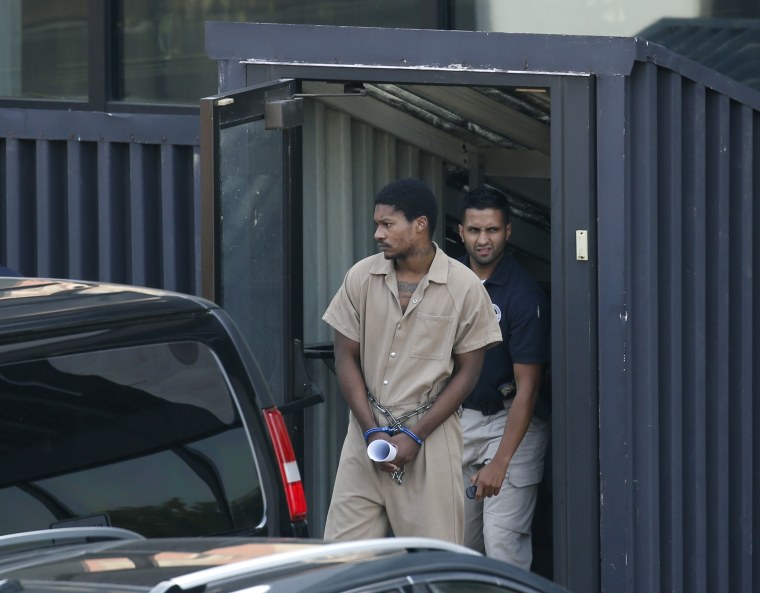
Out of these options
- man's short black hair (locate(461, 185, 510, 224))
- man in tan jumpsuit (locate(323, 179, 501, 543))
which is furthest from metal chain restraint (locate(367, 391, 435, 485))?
man's short black hair (locate(461, 185, 510, 224))

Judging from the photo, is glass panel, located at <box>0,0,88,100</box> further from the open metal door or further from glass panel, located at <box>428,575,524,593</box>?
glass panel, located at <box>428,575,524,593</box>

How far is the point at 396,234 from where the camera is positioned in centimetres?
575

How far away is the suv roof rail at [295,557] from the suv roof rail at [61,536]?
88 cm

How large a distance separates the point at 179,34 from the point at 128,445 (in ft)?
15.5

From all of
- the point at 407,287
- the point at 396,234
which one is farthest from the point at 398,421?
the point at 396,234

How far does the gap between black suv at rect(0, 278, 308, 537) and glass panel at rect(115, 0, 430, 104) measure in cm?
402

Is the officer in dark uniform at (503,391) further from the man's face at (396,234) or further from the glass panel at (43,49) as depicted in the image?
the glass panel at (43,49)

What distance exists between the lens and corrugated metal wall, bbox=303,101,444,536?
6.97m

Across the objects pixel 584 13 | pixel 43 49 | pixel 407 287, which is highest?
pixel 584 13

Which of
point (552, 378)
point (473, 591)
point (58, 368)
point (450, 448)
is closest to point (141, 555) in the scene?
point (473, 591)

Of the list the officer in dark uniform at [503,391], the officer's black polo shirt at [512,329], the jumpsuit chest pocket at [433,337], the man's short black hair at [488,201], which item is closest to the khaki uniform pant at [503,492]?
the officer in dark uniform at [503,391]

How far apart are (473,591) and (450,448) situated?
2626mm

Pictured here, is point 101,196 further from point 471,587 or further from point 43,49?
point 471,587

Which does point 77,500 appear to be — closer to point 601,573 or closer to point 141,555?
point 141,555
